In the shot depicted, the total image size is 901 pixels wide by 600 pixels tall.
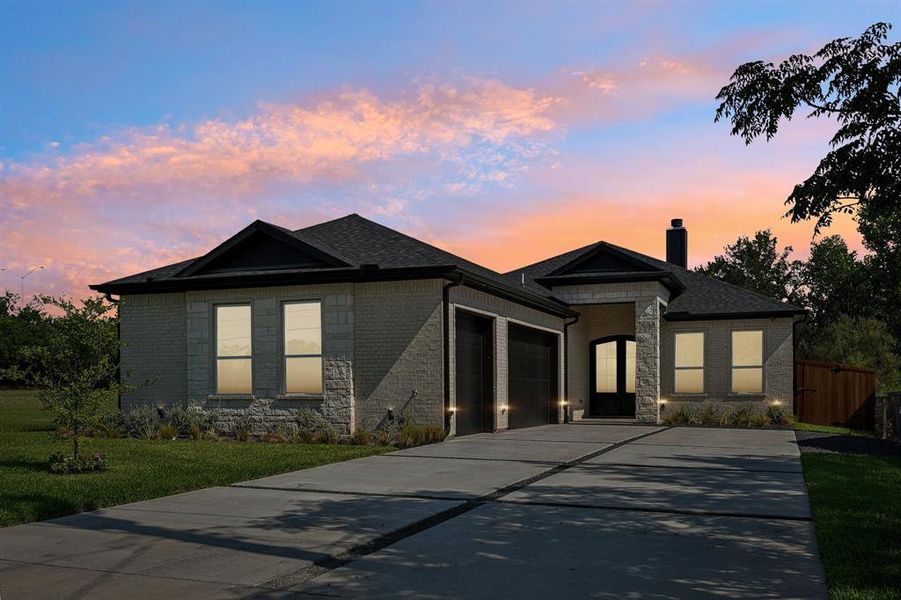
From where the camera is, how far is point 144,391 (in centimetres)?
2242

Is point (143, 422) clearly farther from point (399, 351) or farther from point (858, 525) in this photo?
point (858, 525)

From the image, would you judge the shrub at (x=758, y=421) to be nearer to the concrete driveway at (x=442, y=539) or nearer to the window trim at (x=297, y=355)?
the window trim at (x=297, y=355)

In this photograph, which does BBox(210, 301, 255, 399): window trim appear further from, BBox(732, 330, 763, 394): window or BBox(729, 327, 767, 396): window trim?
BBox(732, 330, 763, 394): window

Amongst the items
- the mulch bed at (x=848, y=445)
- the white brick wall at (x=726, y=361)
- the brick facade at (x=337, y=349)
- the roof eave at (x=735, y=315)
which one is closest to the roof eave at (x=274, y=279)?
the brick facade at (x=337, y=349)

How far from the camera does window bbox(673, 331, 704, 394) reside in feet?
99.0

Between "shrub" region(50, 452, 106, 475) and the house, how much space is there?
3.17 m

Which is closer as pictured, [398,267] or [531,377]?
[398,267]

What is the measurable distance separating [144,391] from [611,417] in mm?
16963

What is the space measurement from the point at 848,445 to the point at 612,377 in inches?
516

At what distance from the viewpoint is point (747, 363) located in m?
29.6

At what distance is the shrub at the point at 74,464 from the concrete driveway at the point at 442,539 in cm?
287

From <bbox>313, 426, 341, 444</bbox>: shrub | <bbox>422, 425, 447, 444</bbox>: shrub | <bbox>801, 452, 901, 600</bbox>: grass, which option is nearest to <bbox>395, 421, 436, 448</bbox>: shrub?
<bbox>422, 425, 447, 444</bbox>: shrub

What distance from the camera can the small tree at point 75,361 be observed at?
13.1 m

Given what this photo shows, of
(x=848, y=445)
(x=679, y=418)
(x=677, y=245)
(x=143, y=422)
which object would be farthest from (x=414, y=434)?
(x=677, y=245)
